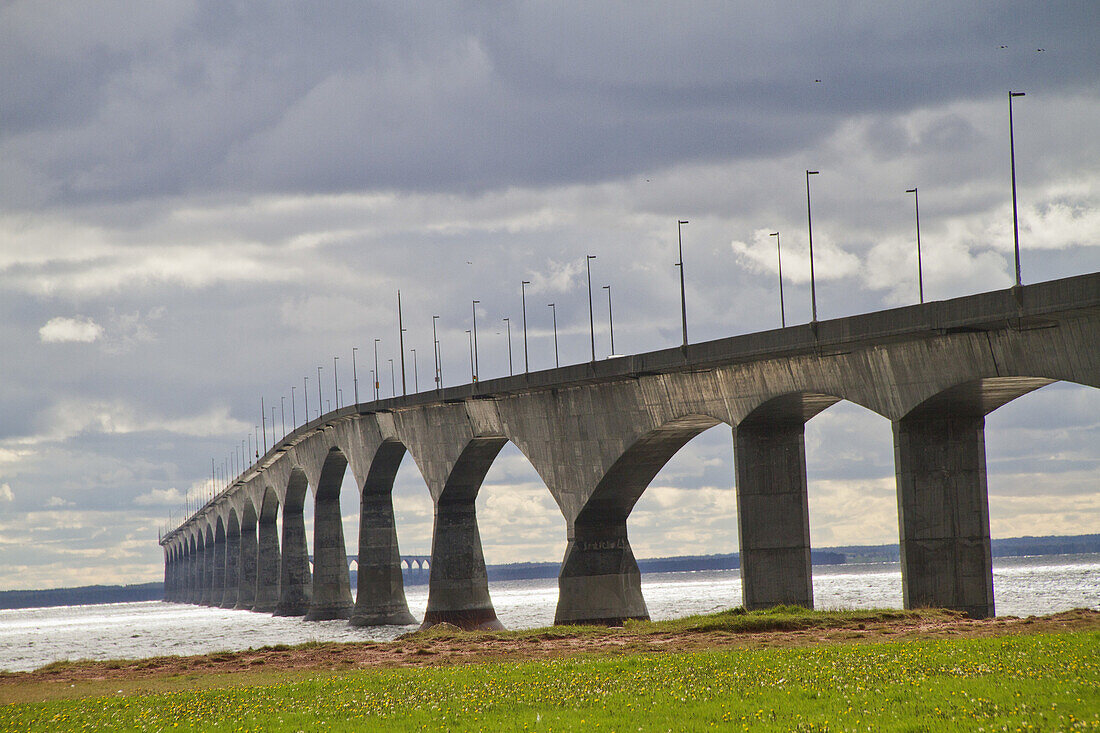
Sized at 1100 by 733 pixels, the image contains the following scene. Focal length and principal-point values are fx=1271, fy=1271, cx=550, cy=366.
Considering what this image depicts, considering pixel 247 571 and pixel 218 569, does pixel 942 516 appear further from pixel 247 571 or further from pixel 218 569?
pixel 218 569

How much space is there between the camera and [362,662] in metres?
36.5

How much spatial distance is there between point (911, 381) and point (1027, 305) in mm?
5093

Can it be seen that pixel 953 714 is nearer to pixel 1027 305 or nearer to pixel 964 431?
pixel 1027 305

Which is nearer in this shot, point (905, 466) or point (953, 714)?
point (953, 714)

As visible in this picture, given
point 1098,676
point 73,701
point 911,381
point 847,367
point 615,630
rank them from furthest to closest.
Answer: point 615,630 < point 847,367 < point 911,381 < point 73,701 < point 1098,676

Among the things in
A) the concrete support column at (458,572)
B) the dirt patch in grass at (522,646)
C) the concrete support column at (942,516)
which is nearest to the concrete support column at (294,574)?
the concrete support column at (458,572)

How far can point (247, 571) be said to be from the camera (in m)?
134

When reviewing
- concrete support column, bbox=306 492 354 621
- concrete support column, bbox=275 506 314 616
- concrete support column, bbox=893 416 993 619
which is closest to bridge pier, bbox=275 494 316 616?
concrete support column, bbox=275 506 314 616

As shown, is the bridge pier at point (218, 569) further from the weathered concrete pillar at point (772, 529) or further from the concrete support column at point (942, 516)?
the concrete support column at point (942, 516)

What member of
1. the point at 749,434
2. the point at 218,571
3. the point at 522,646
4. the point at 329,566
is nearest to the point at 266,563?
the point at 329,566

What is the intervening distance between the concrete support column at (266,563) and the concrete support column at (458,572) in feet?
181

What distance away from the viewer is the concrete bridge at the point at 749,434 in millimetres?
32875

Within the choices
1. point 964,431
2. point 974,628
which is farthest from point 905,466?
point 974,628

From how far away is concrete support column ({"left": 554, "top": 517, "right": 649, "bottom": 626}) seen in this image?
51.3 meters
